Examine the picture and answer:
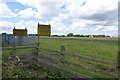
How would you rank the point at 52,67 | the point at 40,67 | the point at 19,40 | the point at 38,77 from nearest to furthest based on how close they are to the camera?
the point at 38,77 → the point at 52,67 → the point at 40,67 → the point at 19,40

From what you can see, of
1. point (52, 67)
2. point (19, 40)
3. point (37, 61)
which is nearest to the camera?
point (52, 67)

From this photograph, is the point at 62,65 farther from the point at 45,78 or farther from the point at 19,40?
the point at 19,40

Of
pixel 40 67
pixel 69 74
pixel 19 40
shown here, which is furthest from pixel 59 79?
pixel 19 40

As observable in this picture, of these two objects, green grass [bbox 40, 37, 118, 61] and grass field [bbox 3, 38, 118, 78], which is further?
green grass [bbox 40, 37, 118, 61]

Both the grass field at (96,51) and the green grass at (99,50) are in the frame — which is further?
the green grass at (99,50)

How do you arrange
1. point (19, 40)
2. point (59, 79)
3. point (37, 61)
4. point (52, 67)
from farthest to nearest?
point (19, 40)
point (37, 61)
point (52, 67)
point (59, 79)

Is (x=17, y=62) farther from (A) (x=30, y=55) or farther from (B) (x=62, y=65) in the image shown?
(B) (x=62, y=65)

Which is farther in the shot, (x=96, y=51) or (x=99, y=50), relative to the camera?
(x=99, y=50)

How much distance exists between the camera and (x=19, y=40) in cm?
2131

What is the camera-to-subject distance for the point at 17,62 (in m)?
8.90

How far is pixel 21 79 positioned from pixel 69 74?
151 centimetres

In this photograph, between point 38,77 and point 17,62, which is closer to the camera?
point 38,77

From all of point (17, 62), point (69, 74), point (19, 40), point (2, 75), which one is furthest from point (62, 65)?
point (19, 40)

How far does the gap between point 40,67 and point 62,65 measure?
1.71m
